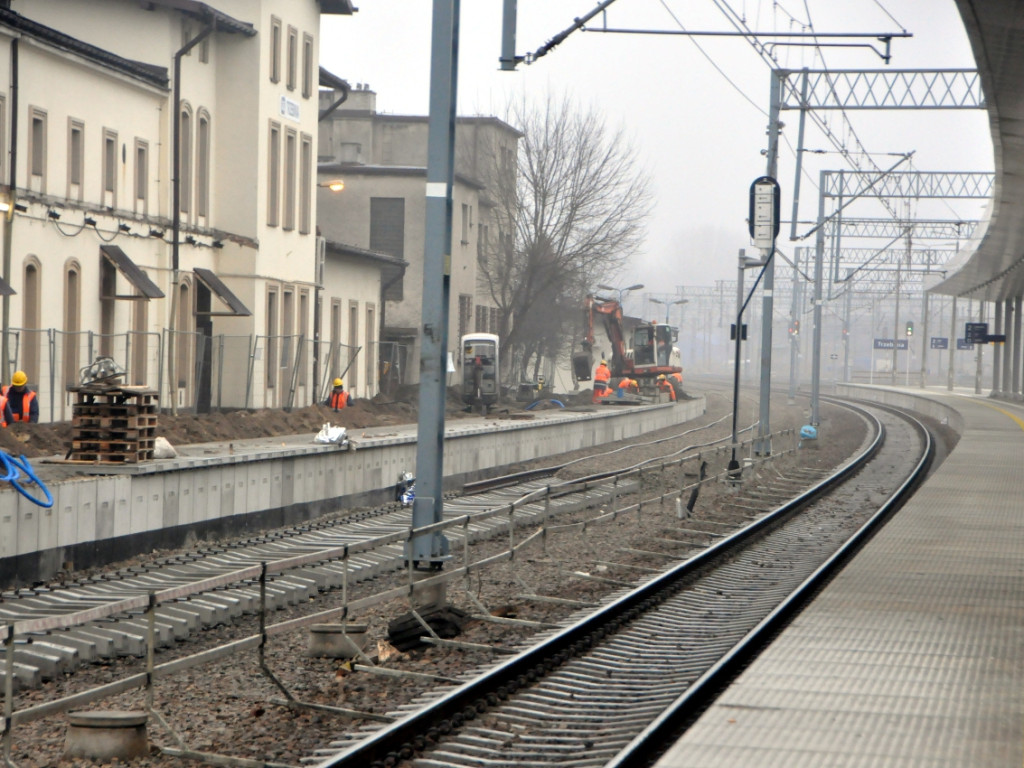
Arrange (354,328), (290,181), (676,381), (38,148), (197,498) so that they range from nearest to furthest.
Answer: (197,498)
(38,148)
(290,181)
(354,328)
(676,381)

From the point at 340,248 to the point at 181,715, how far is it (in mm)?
35828

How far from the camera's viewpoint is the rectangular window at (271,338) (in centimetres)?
3691

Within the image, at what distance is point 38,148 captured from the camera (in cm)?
2753

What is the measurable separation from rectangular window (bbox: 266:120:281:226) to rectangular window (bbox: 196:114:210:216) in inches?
70.0

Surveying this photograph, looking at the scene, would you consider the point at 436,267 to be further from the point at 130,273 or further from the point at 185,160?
the point at 185,160

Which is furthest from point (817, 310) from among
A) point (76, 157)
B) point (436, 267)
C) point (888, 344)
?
point (888, 344)

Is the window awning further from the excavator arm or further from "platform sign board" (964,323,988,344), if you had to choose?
Result: "platform sign board" (964,323,988,344)

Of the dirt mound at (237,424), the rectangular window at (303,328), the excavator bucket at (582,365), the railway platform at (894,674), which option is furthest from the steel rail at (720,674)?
the excavator bucket at (582,365)

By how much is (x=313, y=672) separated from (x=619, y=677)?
226 cm

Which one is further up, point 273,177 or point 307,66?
point 307,66

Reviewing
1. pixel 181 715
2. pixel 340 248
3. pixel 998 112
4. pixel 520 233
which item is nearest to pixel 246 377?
pixel 340 248

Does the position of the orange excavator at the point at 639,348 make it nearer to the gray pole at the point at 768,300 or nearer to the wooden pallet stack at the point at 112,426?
the gray pole at the point at 768,300

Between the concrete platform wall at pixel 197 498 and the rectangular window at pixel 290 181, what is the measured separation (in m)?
10.9

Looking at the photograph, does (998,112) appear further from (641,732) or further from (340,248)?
(340,248)
